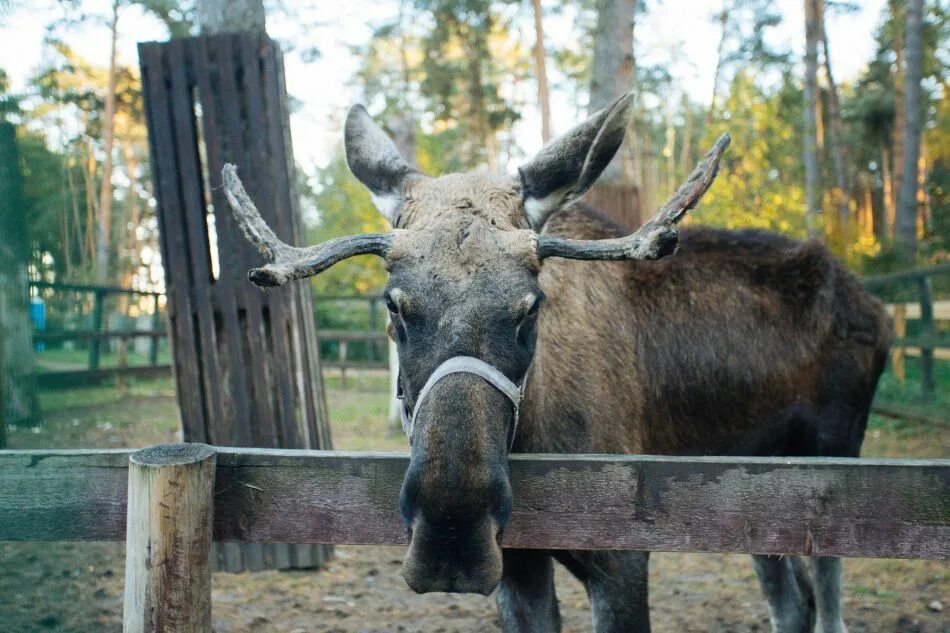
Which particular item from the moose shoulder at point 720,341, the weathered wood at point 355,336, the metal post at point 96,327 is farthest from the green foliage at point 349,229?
the moose shoulder at point 720,341

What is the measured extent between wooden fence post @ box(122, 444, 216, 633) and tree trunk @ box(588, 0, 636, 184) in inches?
329

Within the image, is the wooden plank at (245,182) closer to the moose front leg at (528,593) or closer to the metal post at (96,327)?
the metal post at (96,327)

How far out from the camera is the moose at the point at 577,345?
2148 millimetres

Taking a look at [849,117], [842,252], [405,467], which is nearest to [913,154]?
[842,252]

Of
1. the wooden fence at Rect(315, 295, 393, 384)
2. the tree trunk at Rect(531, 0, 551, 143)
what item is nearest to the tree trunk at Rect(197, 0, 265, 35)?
the tree trunk at Rect(531, 0, 551, 143)

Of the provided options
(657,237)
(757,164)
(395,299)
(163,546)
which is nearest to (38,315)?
(163,546)

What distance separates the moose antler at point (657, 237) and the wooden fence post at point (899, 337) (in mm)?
9624

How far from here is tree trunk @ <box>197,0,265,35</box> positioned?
19.7 ft

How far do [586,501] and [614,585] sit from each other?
98 centimetres

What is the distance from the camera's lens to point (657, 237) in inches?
95.3

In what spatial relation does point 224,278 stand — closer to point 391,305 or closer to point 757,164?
point 391,305

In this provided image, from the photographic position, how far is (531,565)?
3221 millimetres

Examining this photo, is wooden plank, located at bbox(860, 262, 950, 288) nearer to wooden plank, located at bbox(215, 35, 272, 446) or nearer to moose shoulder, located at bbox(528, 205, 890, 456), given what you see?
moose shoulder, located at bbox(528, 205, 890, 456)

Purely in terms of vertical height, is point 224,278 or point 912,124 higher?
point 912,124
